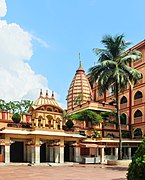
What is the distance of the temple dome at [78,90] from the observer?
63.0m

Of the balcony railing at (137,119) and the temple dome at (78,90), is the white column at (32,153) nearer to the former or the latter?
the balcony railing at (137,119)

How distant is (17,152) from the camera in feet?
116

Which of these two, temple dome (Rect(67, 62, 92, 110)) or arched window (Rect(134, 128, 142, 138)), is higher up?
temple dome (Rect(67, 62, 92, 110))

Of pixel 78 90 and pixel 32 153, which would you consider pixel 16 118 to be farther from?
pixel 78 90

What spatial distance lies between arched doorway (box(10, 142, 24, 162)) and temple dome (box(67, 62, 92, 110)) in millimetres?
27482

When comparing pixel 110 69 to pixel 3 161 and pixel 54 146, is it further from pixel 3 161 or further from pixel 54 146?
pixel 3 161

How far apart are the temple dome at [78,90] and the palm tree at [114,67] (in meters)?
28.5

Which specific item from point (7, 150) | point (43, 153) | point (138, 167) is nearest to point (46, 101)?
point (43, 153)

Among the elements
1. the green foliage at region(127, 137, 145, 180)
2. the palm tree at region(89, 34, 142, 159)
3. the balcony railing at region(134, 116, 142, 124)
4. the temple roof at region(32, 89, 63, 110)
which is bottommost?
the green foliage at region(127, 137, 145, 180)

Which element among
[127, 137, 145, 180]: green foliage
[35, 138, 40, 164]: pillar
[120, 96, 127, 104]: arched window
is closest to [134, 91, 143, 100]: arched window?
[120, 96, 127, 104]: arched window

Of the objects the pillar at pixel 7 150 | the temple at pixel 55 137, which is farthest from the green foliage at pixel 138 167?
the pillar at pixel 7 150

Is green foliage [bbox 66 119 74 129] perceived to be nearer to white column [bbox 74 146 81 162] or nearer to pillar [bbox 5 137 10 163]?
white column [bbox 74 146 81 162]

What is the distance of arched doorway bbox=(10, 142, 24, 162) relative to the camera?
1371 inches

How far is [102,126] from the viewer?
44.3m
